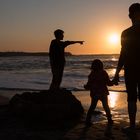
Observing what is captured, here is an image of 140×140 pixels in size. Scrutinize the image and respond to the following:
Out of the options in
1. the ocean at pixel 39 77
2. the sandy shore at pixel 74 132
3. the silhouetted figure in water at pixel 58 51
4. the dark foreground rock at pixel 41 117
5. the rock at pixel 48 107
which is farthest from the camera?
the ocean at pixel 39 77

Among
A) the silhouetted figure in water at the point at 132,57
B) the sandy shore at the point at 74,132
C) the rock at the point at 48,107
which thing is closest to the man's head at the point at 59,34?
the rock at the point at 48,107

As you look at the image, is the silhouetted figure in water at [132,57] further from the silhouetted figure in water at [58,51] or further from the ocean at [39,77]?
the ocean at [39,77]

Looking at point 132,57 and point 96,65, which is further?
point 96,65

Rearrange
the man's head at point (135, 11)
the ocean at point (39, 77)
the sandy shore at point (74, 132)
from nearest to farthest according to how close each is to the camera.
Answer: the man's head at point (135, 11) → the sandy shore at point (74, 132) → the ocean at point (39, 77)

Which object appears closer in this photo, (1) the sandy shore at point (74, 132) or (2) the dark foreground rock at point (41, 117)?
(1) the sandy shore at point (74, 132)

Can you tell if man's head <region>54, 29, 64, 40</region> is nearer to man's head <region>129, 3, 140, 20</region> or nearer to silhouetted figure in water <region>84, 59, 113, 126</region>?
silhouetted figure in water <region>84, 59, 113, 126</region>

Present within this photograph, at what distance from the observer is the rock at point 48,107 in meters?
7.79

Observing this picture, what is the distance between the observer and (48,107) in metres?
7.87

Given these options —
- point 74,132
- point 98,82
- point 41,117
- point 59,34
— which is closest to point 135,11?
point 98,82

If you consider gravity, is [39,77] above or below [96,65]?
below

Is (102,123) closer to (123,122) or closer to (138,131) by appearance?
(123,122)

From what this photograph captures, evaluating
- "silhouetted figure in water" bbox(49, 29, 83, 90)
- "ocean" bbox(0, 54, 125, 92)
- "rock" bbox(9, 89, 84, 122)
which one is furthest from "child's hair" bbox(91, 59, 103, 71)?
"ocean" bbox(0, 54, 125, 92)

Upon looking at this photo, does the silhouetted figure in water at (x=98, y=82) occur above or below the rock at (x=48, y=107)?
above

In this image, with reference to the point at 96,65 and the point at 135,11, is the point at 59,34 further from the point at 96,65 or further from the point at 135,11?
the point at 135,11
